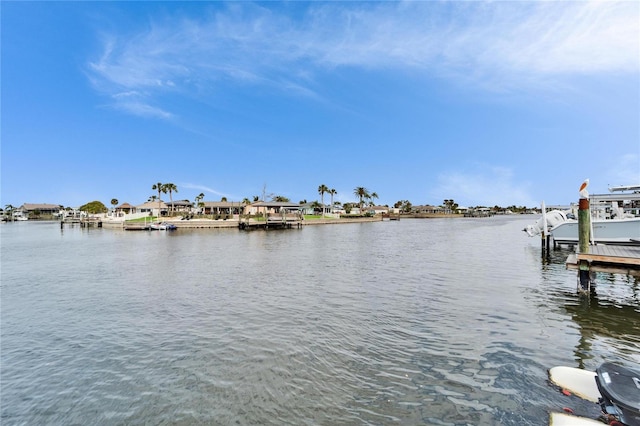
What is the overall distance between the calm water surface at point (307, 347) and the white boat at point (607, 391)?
33 centimetres

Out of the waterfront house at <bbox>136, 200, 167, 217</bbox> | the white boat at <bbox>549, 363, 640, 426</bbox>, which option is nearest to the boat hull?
the white boat at <bbox>549, 363, 640, 426</bbox>

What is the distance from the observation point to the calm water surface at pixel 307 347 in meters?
7.26

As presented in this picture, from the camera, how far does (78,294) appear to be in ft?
60.4

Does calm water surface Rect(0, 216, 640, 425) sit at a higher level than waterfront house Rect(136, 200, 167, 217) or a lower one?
lower

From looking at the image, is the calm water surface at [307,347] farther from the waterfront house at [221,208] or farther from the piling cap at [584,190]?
the waterfront house at [221,208]

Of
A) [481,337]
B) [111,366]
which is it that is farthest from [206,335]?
[481,337]

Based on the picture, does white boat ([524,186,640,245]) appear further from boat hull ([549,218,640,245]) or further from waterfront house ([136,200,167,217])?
waterfront house ([136,200,167,217])

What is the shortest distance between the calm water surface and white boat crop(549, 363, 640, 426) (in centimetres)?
33

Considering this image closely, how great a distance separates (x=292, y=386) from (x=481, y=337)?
6628 millimetres

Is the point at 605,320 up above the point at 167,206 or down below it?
below

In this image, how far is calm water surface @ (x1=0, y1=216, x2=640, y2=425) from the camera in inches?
286

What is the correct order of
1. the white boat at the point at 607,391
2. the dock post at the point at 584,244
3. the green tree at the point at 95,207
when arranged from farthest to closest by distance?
1. the green tree at the point at 95,207
2. the dock post at the point at 584,244
3. the white boat at the point at 607,391

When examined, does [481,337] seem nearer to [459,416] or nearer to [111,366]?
[459,416]

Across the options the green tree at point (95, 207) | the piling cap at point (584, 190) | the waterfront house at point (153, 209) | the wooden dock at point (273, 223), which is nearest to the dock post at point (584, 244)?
the piling cap at point (584, 190)
